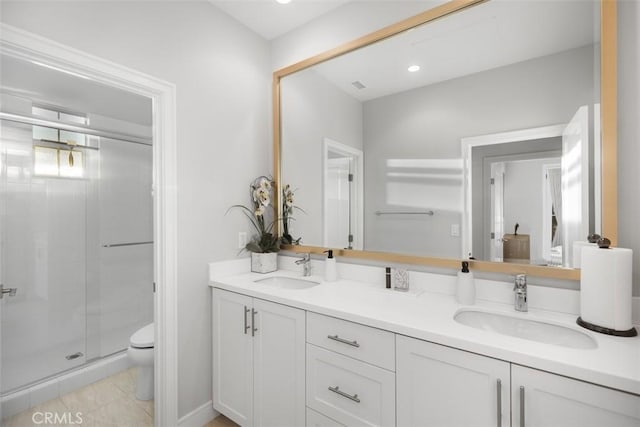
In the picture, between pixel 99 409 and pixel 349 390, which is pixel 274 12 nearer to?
pixel 349 390

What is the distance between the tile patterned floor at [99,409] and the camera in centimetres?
191

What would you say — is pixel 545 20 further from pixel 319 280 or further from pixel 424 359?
pixel 319 280

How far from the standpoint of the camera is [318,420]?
1.36 metres

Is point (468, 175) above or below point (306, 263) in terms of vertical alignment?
above

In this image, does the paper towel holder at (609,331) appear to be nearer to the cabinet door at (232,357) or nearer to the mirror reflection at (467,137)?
the mirror reflection at (467,137)

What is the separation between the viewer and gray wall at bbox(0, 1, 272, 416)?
1.50 m

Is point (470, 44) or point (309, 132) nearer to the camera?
point (470, 44)

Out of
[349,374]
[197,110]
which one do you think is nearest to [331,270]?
[349,374]

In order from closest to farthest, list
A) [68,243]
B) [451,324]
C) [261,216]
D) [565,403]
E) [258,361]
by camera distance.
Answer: [565,403], [451,324], [258,361], [261,216], [68,243]

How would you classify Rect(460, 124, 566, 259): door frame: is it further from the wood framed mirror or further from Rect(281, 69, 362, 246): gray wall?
Rect(281, 69, 362, 246): gray wall

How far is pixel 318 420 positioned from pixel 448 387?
0.66m

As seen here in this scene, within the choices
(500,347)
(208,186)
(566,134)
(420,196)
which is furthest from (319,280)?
(566,134)

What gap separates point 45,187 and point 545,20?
3.40m

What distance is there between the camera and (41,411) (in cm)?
203
